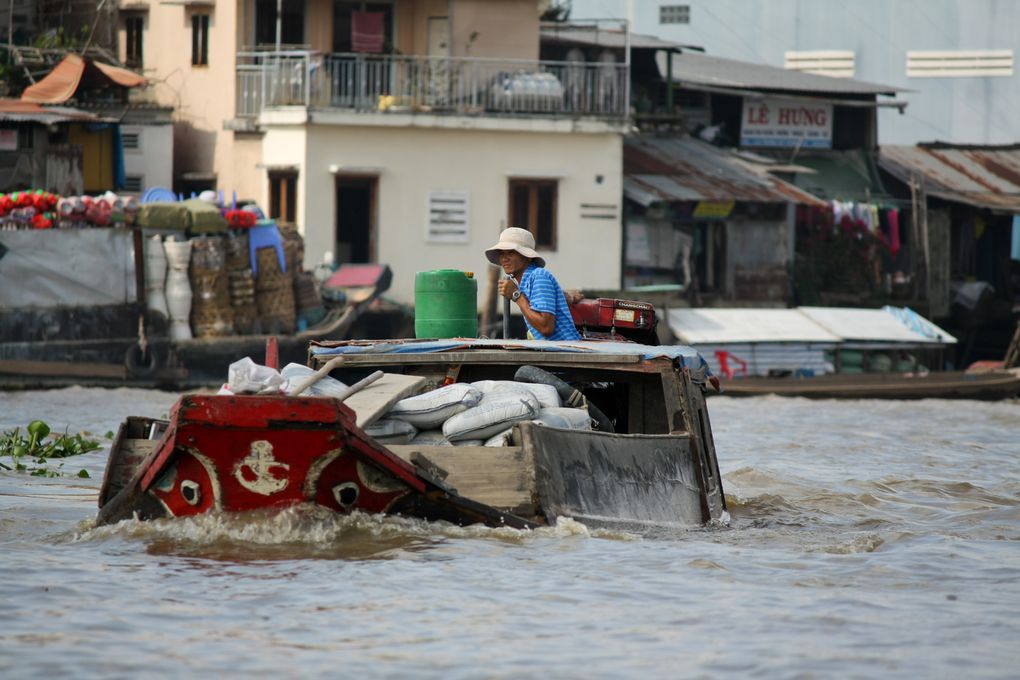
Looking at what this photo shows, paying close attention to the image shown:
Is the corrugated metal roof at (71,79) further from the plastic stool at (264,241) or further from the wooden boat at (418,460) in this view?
the wooden boat at (418,460)

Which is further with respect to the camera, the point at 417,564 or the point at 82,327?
the point at 82,327

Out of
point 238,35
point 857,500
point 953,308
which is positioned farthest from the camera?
point 953,308

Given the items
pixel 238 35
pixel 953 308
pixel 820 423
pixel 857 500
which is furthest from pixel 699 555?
pixel 953 308

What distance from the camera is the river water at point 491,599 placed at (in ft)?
18.7

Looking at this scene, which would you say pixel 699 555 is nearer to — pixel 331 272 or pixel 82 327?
pixel 82 327

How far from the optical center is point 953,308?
2967 cm

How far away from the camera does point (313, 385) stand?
7.32m

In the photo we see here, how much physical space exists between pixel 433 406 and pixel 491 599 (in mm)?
1265

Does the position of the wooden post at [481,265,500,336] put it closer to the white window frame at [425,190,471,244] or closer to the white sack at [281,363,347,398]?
the white window frame at [425,190,471,244]

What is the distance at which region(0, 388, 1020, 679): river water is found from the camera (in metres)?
5.69

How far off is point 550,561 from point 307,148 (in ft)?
57.1

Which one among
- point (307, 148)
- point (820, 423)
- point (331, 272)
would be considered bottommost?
point (820, 423)

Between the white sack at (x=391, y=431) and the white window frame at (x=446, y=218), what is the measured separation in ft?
56.6

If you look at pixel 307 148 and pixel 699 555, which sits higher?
pixel 307 148
